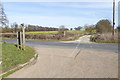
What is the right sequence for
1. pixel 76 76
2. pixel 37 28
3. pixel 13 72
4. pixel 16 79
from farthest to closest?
1. pixel 37 28
2. pixel 13 72
3. pixel 76 76
4. pixel 16 79

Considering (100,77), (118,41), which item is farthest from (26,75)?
(118,41)

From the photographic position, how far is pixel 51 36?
33.0 meters

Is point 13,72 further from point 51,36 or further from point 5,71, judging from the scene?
point 51,36

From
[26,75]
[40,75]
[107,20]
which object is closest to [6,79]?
[26,75]

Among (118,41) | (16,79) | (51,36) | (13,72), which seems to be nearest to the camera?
(16,79)

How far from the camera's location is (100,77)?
4855mm

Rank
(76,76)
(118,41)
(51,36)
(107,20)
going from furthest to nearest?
(107,20)
(51,36)
(118,41)
(76,76)

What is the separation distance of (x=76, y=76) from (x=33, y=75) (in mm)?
1598

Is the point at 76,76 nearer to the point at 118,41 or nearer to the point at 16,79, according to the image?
the point at 16,79

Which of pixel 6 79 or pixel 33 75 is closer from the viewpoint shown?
pixel 6 79

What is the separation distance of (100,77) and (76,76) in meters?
0.85

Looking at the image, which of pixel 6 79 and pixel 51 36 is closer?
pixel 6 79

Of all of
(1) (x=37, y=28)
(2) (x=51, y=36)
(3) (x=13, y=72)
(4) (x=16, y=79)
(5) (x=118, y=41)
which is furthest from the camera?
(1) (x=37, y=28)

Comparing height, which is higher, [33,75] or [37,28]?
[37,28]
